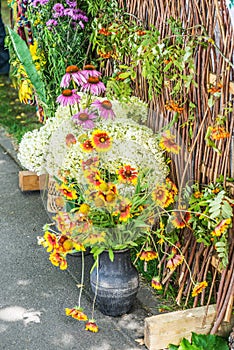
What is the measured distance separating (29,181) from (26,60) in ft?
3.65

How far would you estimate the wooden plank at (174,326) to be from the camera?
3133 millimetres

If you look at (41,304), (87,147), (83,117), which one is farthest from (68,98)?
(41,304)

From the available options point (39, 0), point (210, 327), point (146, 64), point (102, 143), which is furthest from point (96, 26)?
point (210, 327)

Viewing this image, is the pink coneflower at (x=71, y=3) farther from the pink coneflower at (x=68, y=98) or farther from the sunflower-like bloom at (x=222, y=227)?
the sunflower-like bloom at (x=222, y=227)

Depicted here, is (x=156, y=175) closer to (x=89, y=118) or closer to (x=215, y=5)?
(x=89, y=118)

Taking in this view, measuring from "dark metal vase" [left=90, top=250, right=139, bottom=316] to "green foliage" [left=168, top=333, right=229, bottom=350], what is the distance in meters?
0.38

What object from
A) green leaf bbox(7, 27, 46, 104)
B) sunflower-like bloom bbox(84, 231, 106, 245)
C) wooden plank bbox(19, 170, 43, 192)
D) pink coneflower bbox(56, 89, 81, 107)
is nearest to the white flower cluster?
pink coneflower bbox(56, 89, 81, 107)

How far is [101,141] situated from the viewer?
3154 mm

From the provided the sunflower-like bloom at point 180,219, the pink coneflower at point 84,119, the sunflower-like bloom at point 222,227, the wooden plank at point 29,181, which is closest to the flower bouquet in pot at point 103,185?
the pink coneflower at point 84,119

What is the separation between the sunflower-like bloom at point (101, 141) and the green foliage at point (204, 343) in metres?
1.01

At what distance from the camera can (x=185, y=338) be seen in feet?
10.3

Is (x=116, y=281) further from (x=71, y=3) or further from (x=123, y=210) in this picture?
(x=71, y=3)

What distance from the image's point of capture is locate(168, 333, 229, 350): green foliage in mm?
3090

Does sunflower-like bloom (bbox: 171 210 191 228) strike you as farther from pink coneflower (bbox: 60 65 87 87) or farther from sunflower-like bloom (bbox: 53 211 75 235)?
pink coneflower (bbox: 60 65 87 87)
